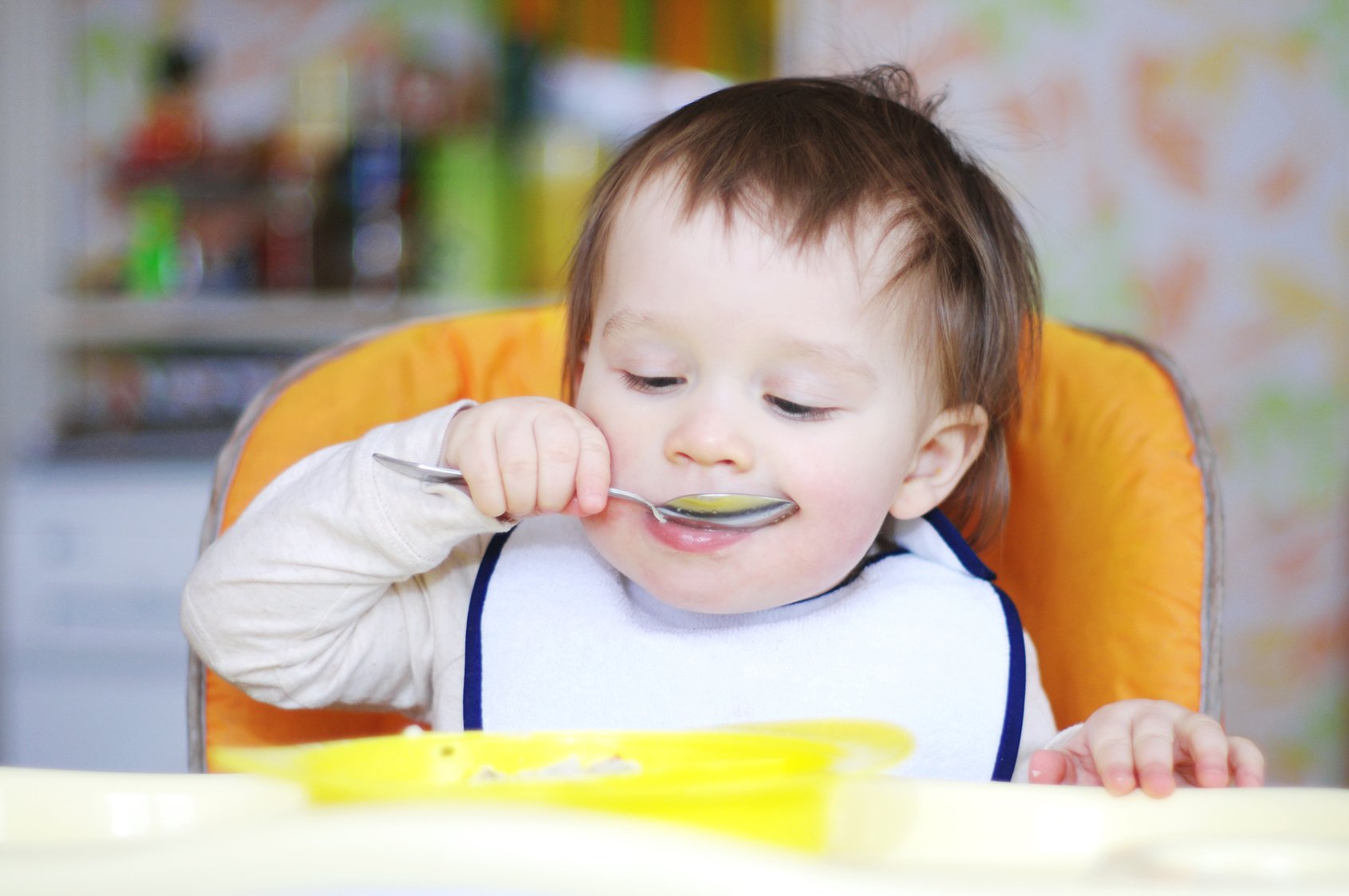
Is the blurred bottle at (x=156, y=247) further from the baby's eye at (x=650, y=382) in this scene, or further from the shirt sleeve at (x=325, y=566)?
the baby's eye at (x=650, y=382)

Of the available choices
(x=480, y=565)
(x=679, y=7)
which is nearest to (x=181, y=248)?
(x=679, y=7)

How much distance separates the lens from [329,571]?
81 cm

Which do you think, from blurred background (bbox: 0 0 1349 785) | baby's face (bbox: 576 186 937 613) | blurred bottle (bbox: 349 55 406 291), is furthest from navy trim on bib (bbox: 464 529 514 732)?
blurred bottle (bbox: 349 55 406 291)

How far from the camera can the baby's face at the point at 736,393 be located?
0.79 m

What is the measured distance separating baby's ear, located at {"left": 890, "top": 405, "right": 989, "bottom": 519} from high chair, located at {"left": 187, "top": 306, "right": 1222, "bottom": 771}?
0.09 m

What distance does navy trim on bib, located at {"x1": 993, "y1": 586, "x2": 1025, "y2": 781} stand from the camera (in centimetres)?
88

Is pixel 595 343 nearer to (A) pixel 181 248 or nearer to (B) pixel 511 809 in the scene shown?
(B) pixel 511 809

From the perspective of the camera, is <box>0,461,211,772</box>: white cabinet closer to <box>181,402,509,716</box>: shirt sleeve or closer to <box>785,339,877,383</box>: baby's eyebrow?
<box>181,402,509,716</box>: shirt sleeve

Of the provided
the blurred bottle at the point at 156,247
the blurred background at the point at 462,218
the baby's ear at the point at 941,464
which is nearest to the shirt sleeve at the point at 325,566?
the baby's ear at the point at 941,464

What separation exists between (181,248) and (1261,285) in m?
2.13

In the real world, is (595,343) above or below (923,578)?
above

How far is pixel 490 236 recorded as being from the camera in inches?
104

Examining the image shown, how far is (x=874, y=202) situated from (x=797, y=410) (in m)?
0.16

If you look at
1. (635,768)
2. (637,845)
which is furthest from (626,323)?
(637,845)
